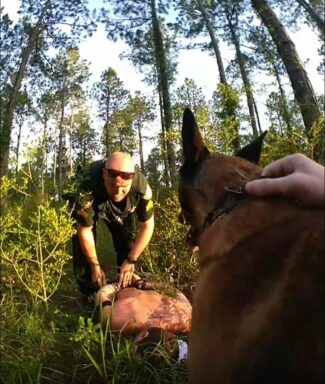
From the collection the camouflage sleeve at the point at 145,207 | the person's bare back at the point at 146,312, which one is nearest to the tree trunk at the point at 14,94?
the camouflage sleeve at the point at 145,207

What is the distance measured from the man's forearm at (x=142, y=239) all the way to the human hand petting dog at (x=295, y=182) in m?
2.89

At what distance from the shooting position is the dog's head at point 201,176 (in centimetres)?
229

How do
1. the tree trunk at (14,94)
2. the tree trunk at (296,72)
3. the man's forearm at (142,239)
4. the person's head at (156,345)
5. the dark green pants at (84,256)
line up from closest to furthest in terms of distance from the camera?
the person's head at (156,345) → the dark green pants at (84,256) → the man's forearm at (142,239) → the tree trunk at (296,72) → the tree trunk at (14,94)

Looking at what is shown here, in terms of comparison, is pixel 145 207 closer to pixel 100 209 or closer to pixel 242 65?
pixel 100 209

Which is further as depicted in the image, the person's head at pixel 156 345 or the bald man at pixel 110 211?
the bald man at pixel 110 211

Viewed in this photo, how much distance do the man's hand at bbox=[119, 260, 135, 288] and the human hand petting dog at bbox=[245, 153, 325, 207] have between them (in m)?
2.59

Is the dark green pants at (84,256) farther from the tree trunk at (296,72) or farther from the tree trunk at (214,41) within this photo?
the tree trunk at (214,41)

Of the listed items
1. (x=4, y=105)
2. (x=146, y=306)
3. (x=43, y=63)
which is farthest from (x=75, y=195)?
(x=43, y=63)

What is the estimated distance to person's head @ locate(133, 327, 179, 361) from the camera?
10.8ft

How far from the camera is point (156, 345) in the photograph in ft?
11.0

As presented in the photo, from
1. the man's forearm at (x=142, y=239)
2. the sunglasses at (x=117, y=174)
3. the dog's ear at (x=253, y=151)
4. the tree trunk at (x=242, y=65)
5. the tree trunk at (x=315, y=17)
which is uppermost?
the tree trunk at (x=242, y=65)

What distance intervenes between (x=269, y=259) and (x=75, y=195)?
2.84m

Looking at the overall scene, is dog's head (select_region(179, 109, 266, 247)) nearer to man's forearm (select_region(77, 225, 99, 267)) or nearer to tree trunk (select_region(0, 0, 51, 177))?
man's forearm (select_region(77, 225, 99, 267))

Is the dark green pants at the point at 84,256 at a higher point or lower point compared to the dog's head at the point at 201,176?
lower
